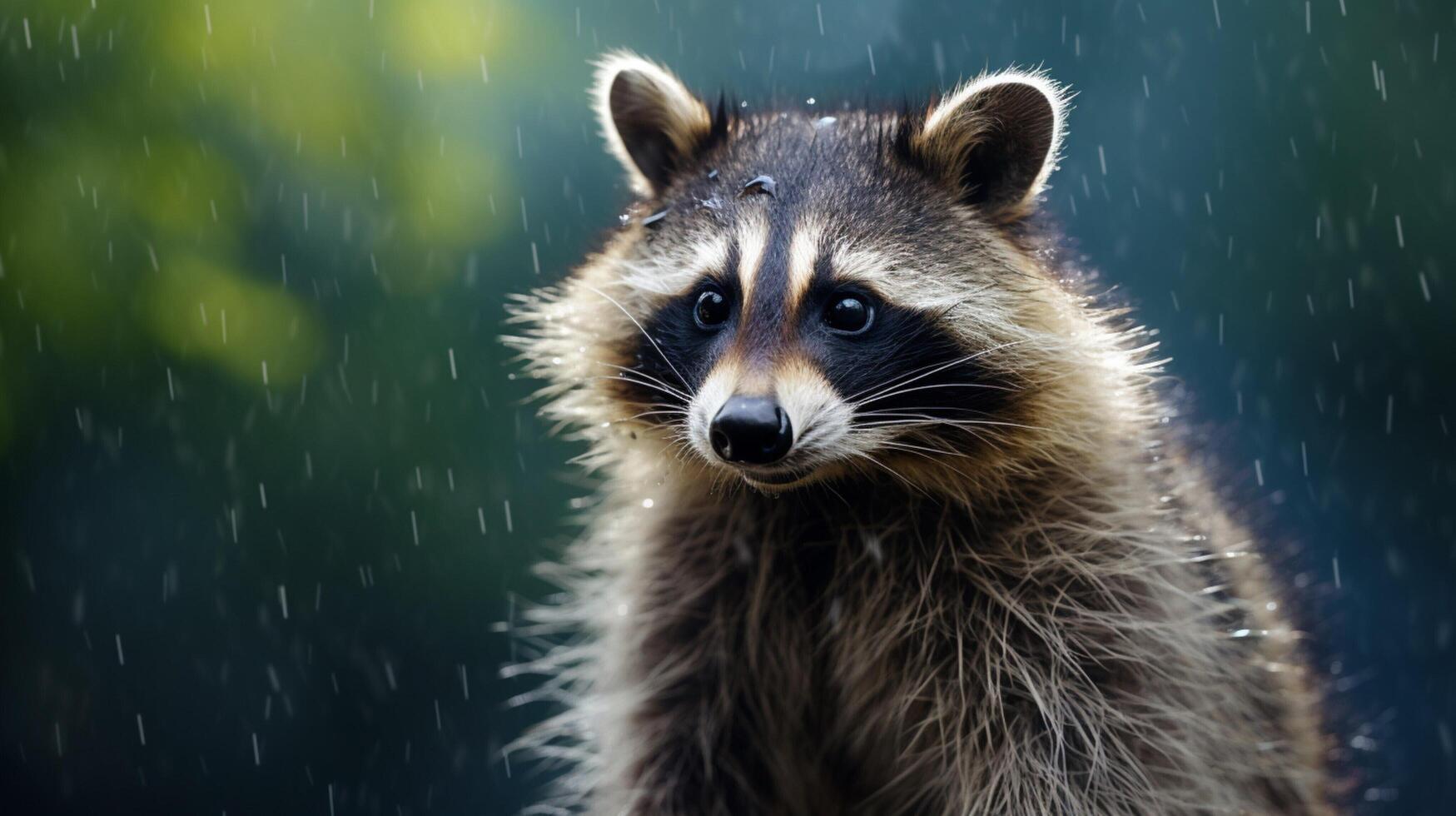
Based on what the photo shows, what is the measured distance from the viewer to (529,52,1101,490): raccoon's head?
5.36ft

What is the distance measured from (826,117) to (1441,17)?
2674mm

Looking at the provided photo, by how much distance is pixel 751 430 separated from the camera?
1.45m

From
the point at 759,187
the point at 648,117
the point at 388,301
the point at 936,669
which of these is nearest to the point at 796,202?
the point at 759,187

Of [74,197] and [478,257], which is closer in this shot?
[74,197]

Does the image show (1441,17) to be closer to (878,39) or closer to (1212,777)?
(878,39)

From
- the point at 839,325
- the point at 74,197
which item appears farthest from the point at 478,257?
the point at 839,325

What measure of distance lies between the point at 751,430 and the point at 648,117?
817 millimetres

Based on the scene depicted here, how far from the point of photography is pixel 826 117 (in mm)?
1989

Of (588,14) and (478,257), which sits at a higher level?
(588,14)

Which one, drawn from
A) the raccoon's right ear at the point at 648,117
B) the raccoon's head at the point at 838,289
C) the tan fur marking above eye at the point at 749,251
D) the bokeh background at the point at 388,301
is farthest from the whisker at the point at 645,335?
the bokeh background at the point at 388,301

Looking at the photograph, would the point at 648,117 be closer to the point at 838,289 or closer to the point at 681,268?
the point at 681,268

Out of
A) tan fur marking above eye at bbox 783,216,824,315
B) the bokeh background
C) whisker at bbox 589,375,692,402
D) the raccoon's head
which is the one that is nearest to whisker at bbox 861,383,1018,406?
the raccoon's head

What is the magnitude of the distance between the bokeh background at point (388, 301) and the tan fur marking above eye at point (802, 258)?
5.78 feet

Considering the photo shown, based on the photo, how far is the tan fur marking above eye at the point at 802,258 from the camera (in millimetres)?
1651
